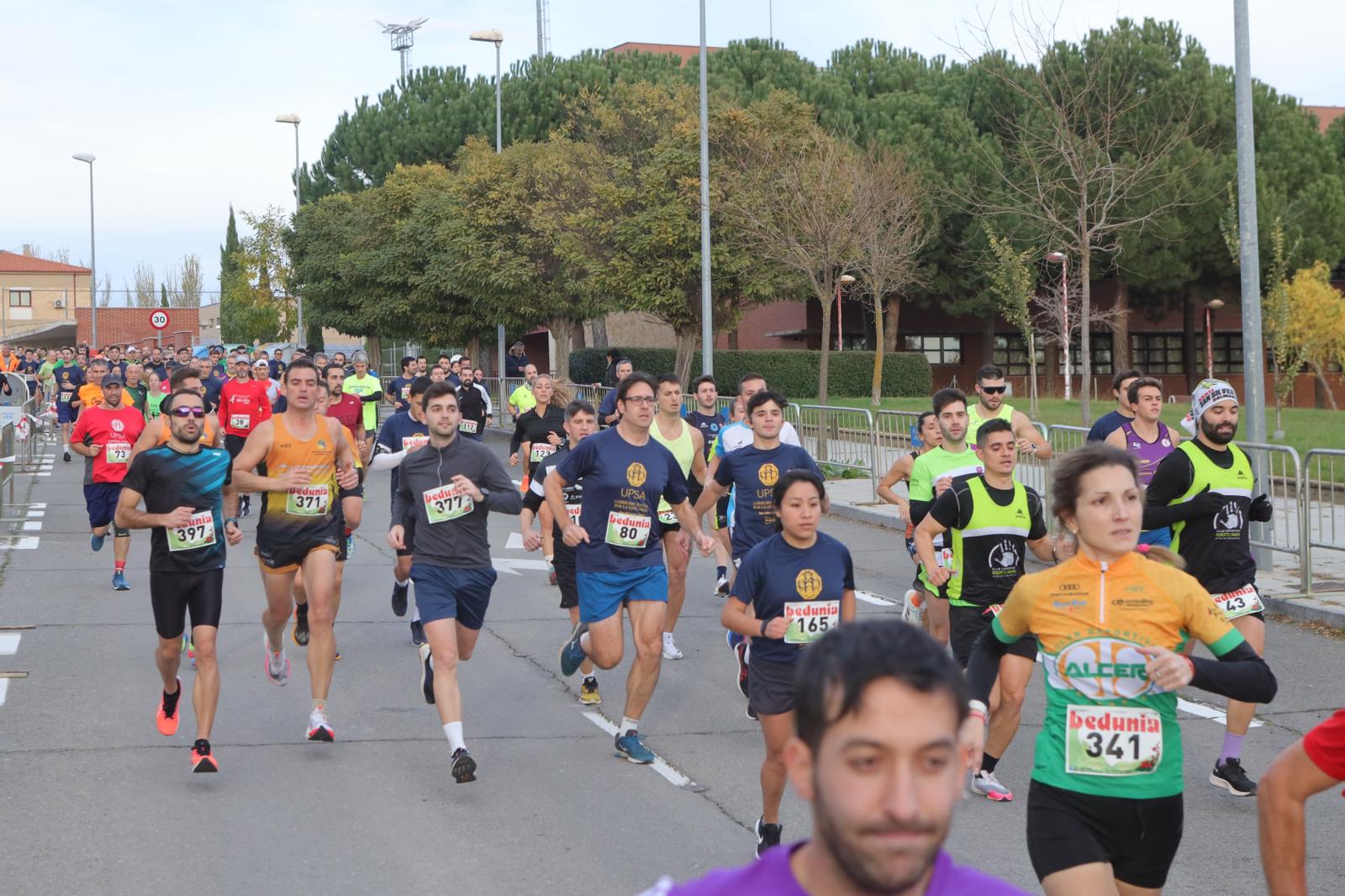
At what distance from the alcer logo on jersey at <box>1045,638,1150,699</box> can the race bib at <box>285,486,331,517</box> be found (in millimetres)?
5212

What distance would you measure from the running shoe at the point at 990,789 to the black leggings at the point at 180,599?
12.5ft

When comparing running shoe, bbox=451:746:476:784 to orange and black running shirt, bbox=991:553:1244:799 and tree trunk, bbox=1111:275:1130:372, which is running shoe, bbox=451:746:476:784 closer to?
orange and black running shirt, bbox=991:553:1244:799

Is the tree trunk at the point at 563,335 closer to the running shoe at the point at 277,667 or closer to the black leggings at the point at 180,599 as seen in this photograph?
the running shoe at the point at 277,667

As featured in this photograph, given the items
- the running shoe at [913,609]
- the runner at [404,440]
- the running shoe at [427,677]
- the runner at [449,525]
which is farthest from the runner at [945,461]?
the runner at [404,440]

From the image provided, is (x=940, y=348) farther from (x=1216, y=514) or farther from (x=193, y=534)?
(x=193, y=534)

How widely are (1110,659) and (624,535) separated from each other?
13.4ft

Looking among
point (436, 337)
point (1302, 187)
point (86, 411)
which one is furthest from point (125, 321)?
point (86, 411)

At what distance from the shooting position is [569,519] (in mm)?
7953

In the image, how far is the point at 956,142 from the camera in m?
44.4

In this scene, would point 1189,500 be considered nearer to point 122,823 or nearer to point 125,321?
point 122,823

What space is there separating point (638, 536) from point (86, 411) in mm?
8374

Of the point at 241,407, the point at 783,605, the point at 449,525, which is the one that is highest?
the point at 241,407

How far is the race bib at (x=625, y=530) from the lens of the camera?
792 cm

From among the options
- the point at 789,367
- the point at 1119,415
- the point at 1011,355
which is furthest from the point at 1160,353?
the point at 1119,415
